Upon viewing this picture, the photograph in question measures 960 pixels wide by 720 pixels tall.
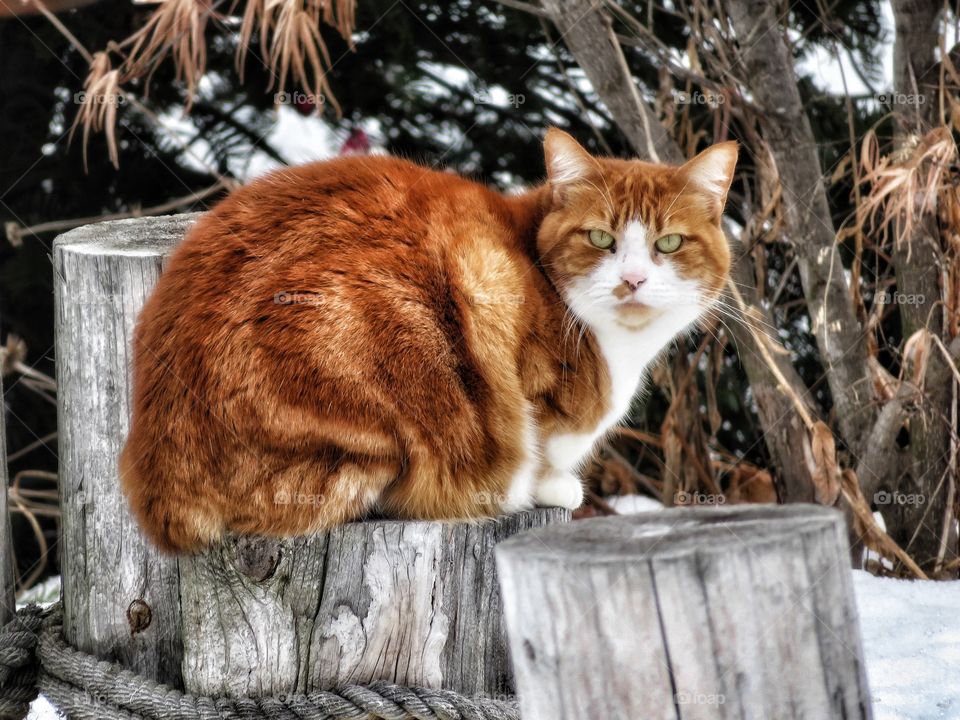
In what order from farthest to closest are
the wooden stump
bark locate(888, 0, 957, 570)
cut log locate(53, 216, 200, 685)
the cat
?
bark locate(888, 0, 957, 570)
cut log locate(53, 216, 200, 685)
the cat
the wooden stump

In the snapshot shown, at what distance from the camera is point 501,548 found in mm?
1424

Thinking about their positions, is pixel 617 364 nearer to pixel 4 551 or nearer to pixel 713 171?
pixel 713 171

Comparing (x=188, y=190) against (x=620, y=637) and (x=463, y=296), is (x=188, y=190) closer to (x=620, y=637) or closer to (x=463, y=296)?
(x=463, y=296)

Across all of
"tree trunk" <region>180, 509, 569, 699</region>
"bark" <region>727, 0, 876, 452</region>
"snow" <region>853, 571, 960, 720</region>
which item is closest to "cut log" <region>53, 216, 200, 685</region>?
"tree trunk" <region>180, 509, 569, 699</region>

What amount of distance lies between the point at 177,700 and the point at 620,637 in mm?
793

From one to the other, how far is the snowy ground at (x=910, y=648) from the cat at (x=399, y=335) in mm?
884

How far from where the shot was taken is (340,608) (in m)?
1.74

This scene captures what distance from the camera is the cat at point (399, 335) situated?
1.70 meters

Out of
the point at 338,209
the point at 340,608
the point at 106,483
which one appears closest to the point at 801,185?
the point at 338,209

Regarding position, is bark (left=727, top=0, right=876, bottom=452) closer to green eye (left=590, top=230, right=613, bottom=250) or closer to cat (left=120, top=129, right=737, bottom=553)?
cat (left=120, top=129, right=737, bottom=553)

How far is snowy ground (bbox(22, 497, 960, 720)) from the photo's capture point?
2324mm

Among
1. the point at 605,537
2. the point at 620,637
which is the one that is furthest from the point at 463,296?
the point at 620,637

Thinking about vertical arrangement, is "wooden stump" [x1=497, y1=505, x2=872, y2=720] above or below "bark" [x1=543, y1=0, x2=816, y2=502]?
below

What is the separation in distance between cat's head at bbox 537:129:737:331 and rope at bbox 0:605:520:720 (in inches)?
28.3
